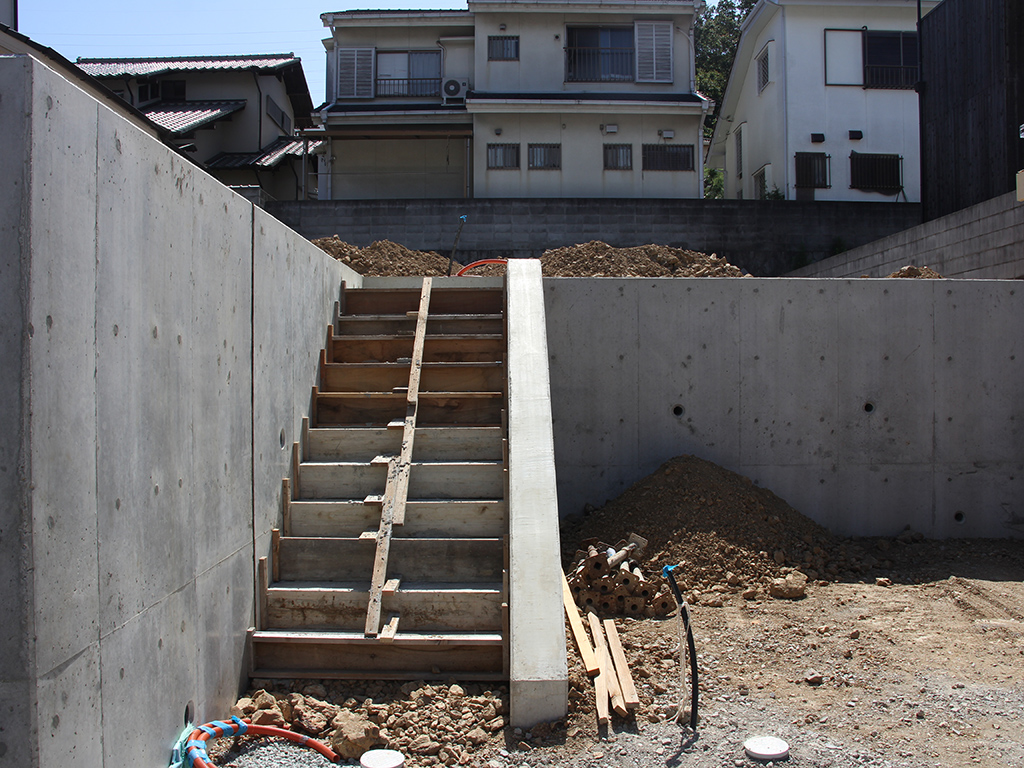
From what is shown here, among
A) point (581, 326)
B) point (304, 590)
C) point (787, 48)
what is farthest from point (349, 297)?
point (787, 48)

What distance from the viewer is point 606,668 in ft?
14.3

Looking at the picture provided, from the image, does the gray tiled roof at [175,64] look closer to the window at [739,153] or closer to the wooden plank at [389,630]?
the window at [739,153]

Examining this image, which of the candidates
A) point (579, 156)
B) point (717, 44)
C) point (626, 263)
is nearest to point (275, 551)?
point (626, 263)

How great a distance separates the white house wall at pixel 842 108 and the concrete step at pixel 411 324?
13126mm

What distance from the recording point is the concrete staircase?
14.1 ft

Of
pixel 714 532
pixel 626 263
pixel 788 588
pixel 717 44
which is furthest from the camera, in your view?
pixel 717 44

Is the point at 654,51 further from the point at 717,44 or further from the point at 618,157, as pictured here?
the point at 717,44

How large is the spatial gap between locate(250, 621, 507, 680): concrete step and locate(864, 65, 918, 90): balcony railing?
17.5 m

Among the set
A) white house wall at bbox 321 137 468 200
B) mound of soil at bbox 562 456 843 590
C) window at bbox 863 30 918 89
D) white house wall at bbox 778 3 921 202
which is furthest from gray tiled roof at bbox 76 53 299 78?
mound of soil at bbox 562 456 843 590

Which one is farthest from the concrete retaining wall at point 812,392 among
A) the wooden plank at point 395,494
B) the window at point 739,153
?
the window at point 739,153

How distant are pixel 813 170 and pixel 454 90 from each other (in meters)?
8.69

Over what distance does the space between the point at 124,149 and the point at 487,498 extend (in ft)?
10.00

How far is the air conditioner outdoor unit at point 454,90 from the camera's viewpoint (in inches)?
742

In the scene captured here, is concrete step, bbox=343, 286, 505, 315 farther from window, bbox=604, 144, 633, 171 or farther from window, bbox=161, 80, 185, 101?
window, bbox=161, 80, 185, 101
